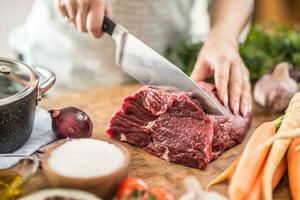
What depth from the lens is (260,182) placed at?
1.48 meters

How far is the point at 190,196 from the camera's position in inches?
49.5

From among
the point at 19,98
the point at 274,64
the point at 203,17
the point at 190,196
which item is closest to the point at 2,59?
the point at 19,98

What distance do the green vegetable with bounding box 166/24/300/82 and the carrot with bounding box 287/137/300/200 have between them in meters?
0.58

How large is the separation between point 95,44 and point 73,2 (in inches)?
15.6

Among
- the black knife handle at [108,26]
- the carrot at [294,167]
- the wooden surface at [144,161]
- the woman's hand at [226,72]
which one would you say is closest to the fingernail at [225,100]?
the woman's hand at [226,72]

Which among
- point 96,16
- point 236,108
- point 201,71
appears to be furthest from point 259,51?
point 96,16

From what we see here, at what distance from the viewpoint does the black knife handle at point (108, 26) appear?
1803 millimetres

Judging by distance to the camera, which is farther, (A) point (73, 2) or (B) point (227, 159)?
(A) point (73, 2)

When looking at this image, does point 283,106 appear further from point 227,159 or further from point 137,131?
point 137,131

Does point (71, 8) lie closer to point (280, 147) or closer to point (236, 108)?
point (236, 108)

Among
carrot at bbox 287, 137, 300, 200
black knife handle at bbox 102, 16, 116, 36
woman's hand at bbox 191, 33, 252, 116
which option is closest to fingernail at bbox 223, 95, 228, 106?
woman's hand at bbox 191, 33, 252, 116

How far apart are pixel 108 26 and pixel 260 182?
68 cm

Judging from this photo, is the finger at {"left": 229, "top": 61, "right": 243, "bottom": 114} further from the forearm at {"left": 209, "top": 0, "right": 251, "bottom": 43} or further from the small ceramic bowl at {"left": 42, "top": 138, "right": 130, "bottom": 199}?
the small ceramic bowl at {"left": 42, "top": 138, "right": 130, "bottom": 199}

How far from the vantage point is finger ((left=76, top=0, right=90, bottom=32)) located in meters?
1.80
